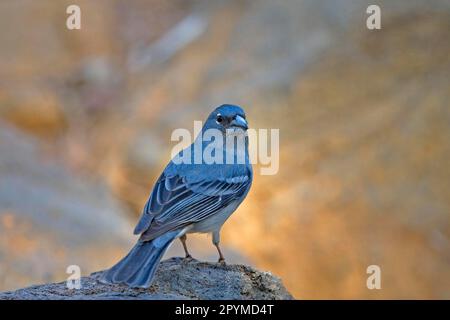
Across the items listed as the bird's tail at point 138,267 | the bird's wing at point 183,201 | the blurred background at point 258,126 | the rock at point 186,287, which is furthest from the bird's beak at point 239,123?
the blurred background at point 258,126

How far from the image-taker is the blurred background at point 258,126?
41.1 ft

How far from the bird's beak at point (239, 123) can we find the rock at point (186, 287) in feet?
4.27

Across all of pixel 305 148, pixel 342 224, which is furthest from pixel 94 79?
pixel 342 224

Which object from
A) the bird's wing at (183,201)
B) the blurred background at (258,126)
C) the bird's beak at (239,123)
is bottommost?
the bird's wing at (183,201)

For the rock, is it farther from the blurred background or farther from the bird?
the blurred background

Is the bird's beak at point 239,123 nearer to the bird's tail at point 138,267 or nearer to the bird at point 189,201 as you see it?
the bird at point 189,201

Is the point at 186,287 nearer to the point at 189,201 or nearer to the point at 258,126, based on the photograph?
the point at 189,201

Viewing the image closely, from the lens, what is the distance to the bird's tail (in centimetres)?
627

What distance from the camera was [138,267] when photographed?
6.37 metres

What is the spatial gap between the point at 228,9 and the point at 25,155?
612 centimetres

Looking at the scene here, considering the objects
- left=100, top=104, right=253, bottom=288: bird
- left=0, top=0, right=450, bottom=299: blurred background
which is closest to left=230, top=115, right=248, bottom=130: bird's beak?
left=100, top=104, right=253, bottom=288: bird

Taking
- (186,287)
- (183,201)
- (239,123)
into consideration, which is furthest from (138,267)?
(239,123)

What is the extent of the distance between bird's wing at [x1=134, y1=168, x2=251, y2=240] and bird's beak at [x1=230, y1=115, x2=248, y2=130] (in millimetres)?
452

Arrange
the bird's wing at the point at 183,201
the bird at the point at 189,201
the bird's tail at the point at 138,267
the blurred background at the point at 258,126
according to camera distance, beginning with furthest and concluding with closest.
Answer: the blurred background at the point at 258,126 < the bird's wing at the point at 183,201 < the bird at the point at 189,201 < the bird's tail at the point at 138,267
